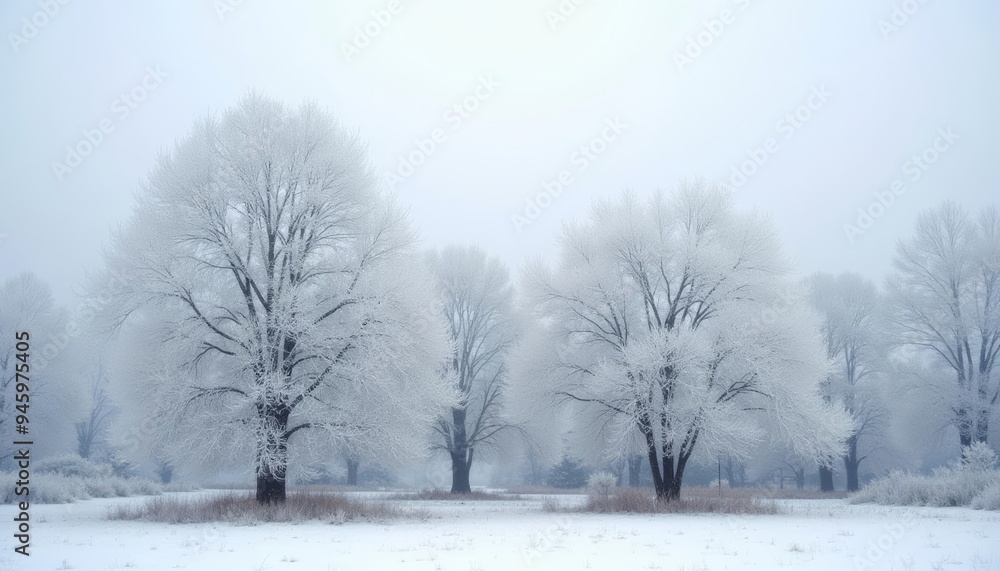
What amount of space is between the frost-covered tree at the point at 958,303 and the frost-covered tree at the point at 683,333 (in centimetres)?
1308

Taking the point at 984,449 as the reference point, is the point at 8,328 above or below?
above

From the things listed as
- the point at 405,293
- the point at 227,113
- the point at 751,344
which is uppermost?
the point at 227,113

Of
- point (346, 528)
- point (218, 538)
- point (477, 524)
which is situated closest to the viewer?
point (218, 538)

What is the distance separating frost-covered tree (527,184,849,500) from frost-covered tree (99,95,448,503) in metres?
6.41

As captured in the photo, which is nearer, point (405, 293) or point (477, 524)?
point (477, 524)

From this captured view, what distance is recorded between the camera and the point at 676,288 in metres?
22.3

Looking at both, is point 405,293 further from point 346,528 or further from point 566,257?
point 566,257

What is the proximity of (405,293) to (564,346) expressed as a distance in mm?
7919

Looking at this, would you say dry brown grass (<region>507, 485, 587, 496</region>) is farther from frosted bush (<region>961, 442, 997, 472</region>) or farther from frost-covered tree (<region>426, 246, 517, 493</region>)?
frosted bush (<region>961, 442, 997, 472</region>)

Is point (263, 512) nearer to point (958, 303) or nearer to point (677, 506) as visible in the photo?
point (677, 506)

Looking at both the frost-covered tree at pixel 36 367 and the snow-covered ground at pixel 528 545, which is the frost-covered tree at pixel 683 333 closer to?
the snow-covered ground at pixel 528 545

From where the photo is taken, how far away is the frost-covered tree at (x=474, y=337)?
106ft

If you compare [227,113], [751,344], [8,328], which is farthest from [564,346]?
[8,328]

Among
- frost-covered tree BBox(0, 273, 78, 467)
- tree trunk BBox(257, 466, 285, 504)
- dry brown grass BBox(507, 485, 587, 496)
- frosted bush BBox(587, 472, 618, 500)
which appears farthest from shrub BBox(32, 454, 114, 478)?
frosted bush BBox(587, 472, 618, 500)
